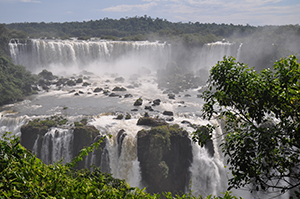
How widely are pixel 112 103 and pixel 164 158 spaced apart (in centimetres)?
1055

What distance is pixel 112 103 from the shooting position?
26.5 metres

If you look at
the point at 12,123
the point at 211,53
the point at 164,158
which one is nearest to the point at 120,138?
the point at 164,158

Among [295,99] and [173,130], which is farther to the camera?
[173,130]

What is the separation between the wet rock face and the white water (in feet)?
1.79

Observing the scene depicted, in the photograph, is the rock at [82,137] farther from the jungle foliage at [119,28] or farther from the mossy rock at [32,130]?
the jungle foliage at [119,28]

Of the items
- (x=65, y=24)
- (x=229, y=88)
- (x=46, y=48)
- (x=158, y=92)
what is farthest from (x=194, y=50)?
(x=65, y=24)

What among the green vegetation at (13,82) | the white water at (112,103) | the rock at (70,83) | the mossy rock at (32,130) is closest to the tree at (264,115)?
the white water at (112,103)

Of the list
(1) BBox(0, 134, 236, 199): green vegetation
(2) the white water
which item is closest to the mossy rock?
(2) the white water

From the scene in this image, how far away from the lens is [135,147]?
59.4 feet

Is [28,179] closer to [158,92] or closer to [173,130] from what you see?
[173,130]

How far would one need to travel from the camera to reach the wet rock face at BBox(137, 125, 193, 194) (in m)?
17.5

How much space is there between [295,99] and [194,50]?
151 feet

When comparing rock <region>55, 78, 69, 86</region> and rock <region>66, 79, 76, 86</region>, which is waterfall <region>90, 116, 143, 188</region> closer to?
Answer: rock <region>66, 79, 76, 86</region>

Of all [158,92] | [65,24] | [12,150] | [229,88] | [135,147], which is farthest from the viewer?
[65,24]
